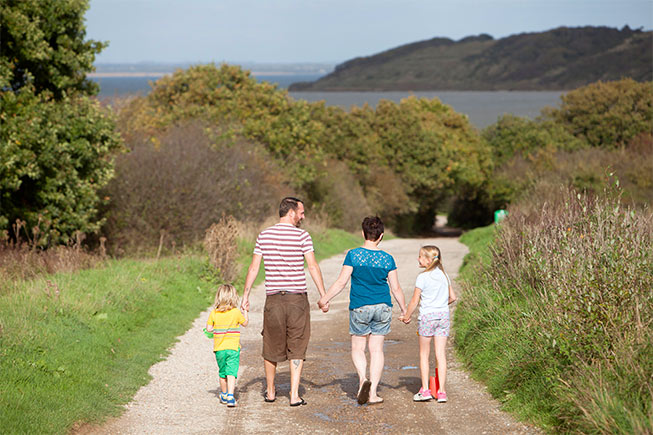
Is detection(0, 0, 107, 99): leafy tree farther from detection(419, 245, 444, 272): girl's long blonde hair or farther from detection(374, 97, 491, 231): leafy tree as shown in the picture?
detection(374, 97, 491, 231): leafy tree

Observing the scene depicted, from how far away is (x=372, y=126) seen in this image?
53.0 metres

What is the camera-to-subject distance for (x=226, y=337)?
781cm

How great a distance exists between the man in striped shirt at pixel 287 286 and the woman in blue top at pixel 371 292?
0.99 feet

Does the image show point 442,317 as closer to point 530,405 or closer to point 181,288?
point 530,405

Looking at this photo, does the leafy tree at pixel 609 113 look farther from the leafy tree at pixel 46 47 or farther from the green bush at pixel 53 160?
the green bush at pixel 53 160

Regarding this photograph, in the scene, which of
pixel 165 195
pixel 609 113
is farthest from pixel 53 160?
pixel 609 113

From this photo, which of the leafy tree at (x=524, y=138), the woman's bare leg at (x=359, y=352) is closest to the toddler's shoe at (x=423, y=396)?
the woman's bare leg at (x=359, y=352)

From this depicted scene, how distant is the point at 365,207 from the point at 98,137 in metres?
26.2

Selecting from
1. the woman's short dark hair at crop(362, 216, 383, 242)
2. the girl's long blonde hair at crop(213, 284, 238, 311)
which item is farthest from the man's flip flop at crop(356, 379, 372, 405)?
the girl's long blonde hair at crop(213, 284, 238, 311)

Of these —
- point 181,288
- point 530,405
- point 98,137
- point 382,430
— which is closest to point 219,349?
point 382,430

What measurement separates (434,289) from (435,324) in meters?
0.40

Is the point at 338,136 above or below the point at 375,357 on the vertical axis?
above

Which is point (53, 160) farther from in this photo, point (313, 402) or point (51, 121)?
point (313, 402)

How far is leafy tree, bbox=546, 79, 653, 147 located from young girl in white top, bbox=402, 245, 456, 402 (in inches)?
2360
